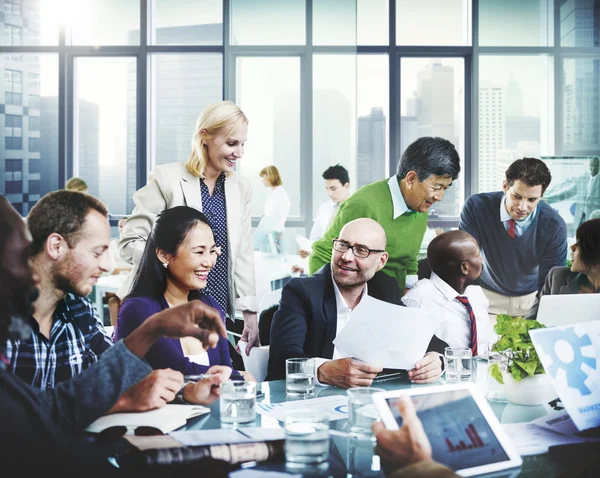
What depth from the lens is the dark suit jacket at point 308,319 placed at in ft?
6.63

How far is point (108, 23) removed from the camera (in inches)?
174

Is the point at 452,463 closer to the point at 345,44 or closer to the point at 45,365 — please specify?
the point at 45,365

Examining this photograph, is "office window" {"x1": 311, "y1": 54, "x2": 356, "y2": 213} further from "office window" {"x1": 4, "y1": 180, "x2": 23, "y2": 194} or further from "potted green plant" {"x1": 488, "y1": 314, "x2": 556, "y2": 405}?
"potted green plant" {"x1": 488, "y1": 314, "x2": 556, "y2": 405}

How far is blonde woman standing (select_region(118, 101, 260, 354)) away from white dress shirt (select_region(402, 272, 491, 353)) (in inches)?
22.7

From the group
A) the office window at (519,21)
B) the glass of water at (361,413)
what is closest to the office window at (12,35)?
the glass of water at (361,413)

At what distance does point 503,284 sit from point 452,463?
6.65 ft

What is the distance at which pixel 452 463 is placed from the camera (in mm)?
1133

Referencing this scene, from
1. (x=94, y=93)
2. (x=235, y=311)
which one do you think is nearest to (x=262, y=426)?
(x=235, y=311)

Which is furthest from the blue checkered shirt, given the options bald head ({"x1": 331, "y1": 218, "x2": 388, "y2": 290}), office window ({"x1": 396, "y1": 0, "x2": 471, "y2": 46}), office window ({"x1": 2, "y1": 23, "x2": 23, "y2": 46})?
office window ({"x1": 396, "y1": 0, "x2": 471, "y2": 46})

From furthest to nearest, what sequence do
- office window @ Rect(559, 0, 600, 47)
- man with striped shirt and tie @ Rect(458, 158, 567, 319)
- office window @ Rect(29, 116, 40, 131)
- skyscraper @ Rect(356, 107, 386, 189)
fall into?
1. skyscraper @ Rect(356, 107, 386, 189)
2. office window @ Rect(559, 0, 600, 47)
3. man with striped shirt and tie @ Rect(458, 158, 567, 319)
4. office window @ Rect(29, 116, 40, 131)

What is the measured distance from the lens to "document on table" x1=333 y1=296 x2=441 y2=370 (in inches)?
62.1

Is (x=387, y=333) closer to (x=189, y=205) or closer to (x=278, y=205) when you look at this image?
(x=189, y=205)

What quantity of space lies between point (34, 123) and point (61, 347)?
1.27 meters

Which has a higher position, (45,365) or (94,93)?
(94,93)
